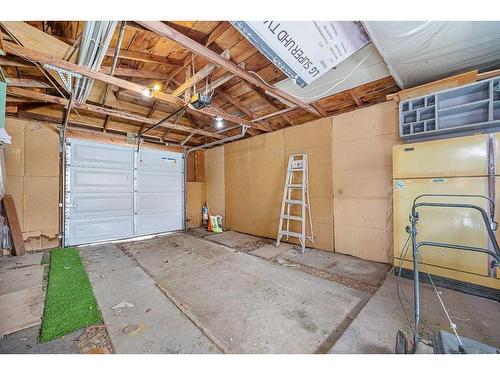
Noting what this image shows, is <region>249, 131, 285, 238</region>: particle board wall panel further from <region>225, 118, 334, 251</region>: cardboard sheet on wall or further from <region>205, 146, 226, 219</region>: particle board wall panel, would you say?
<region>205, 146, 226, 219</region>: particle board wall panel

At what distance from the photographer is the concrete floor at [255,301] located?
4.88ft

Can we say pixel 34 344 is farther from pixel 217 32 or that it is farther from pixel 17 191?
pixel 17 191

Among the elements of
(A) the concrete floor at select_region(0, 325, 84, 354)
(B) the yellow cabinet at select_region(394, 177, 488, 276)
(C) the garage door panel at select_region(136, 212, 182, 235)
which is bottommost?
(A) the concrete floor at select_region(0, 325, 84, 354)

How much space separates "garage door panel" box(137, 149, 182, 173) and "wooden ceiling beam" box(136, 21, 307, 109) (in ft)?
11.9

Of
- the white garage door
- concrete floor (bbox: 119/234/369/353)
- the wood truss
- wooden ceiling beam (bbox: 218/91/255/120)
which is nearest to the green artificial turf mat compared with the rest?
concrete floor (bbox: 119/234/369/353)

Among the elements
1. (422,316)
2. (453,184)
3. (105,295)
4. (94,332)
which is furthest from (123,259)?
(453,184)

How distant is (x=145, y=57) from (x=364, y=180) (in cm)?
356

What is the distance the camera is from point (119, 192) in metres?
4.54

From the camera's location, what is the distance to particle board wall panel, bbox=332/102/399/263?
287cm

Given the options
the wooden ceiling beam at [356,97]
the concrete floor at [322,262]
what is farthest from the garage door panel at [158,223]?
the wooden ceiling beam at [356,97]

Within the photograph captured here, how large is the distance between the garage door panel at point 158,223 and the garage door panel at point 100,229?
201mm

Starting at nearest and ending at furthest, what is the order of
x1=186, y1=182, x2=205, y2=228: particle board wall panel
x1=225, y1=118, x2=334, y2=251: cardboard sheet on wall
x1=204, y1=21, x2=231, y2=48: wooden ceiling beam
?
x1=204, y1=21, x2=231, y2=48: wooden ceiling beam
x1=225, y1=118, x2=334, y2=251: cardboard sheet on wall
x1=186, y1=182, x2=205, y2=228: particle board wall panel

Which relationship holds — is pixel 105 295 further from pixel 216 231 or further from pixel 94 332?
pixel 216 231

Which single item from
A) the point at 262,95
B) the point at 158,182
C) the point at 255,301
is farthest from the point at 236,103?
the point at 255,301
